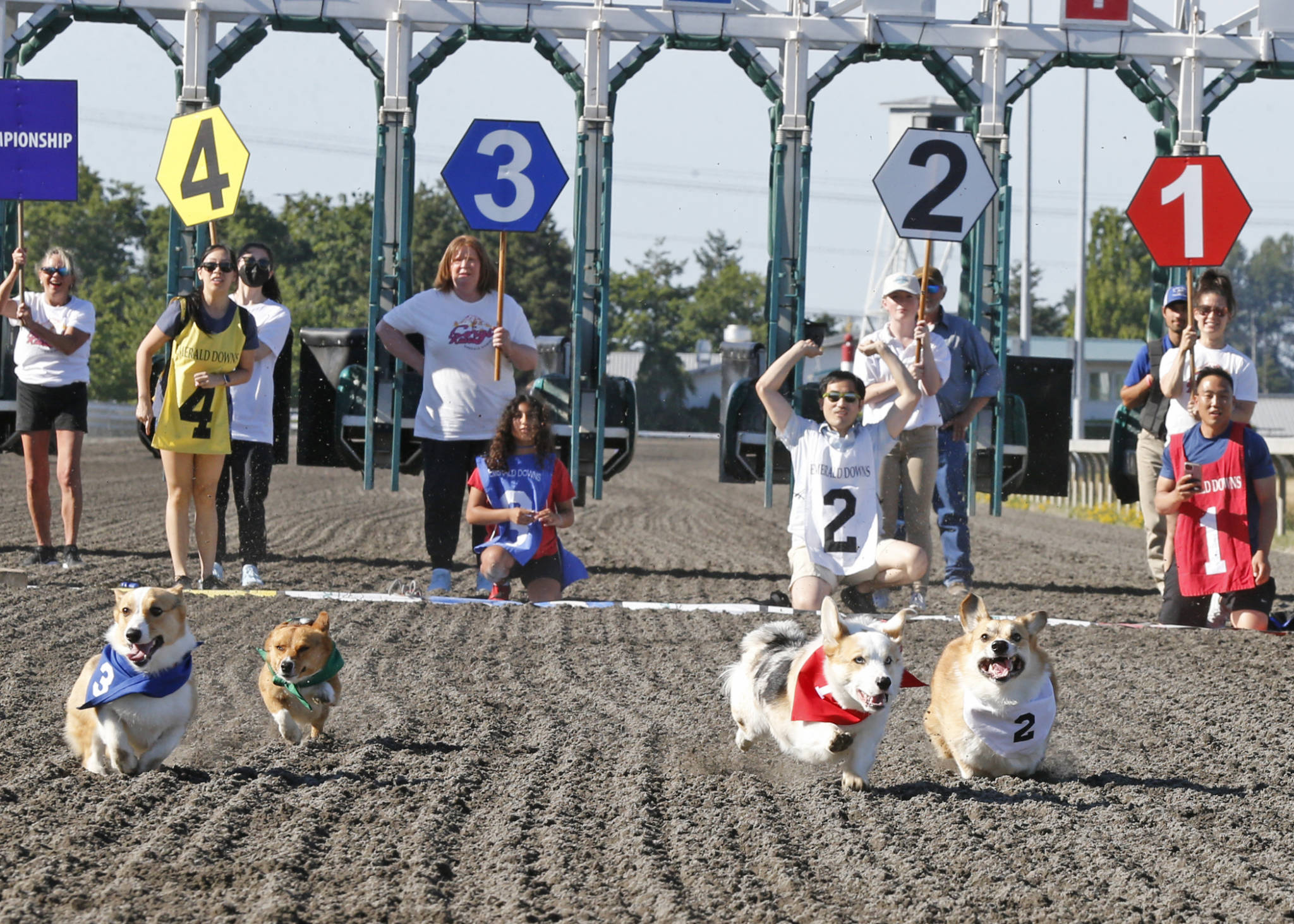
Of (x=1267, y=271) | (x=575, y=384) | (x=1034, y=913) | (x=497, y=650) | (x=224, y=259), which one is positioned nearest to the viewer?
(x=1034, y=913)

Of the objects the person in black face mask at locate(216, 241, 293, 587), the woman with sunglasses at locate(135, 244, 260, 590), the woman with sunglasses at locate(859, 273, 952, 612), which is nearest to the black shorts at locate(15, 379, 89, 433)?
the person in black face mask at locate(216, 241, 293, 587)

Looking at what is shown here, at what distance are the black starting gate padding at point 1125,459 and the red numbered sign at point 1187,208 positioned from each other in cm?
142

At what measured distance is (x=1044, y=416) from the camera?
39.9ft

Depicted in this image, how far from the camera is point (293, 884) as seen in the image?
13.0 feet

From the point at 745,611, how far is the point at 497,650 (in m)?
1.91

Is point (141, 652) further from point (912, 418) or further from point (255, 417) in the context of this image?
point (912, 418)

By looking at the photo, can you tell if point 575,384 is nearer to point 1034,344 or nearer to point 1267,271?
point 1034,344

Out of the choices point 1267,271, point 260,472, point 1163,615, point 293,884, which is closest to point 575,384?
point 260,472

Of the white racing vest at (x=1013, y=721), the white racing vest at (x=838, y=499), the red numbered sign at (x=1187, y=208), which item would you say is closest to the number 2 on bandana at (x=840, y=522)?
the white racing vest at (x=838, y=499)

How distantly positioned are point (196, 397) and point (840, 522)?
3.55 meters

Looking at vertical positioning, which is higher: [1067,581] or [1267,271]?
[1267,271]

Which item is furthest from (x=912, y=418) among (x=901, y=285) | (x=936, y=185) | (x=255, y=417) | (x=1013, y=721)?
(x=1013, y=721)

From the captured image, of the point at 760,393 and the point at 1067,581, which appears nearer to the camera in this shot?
the point at 760,393

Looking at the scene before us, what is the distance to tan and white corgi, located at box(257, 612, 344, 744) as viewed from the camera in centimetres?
545
